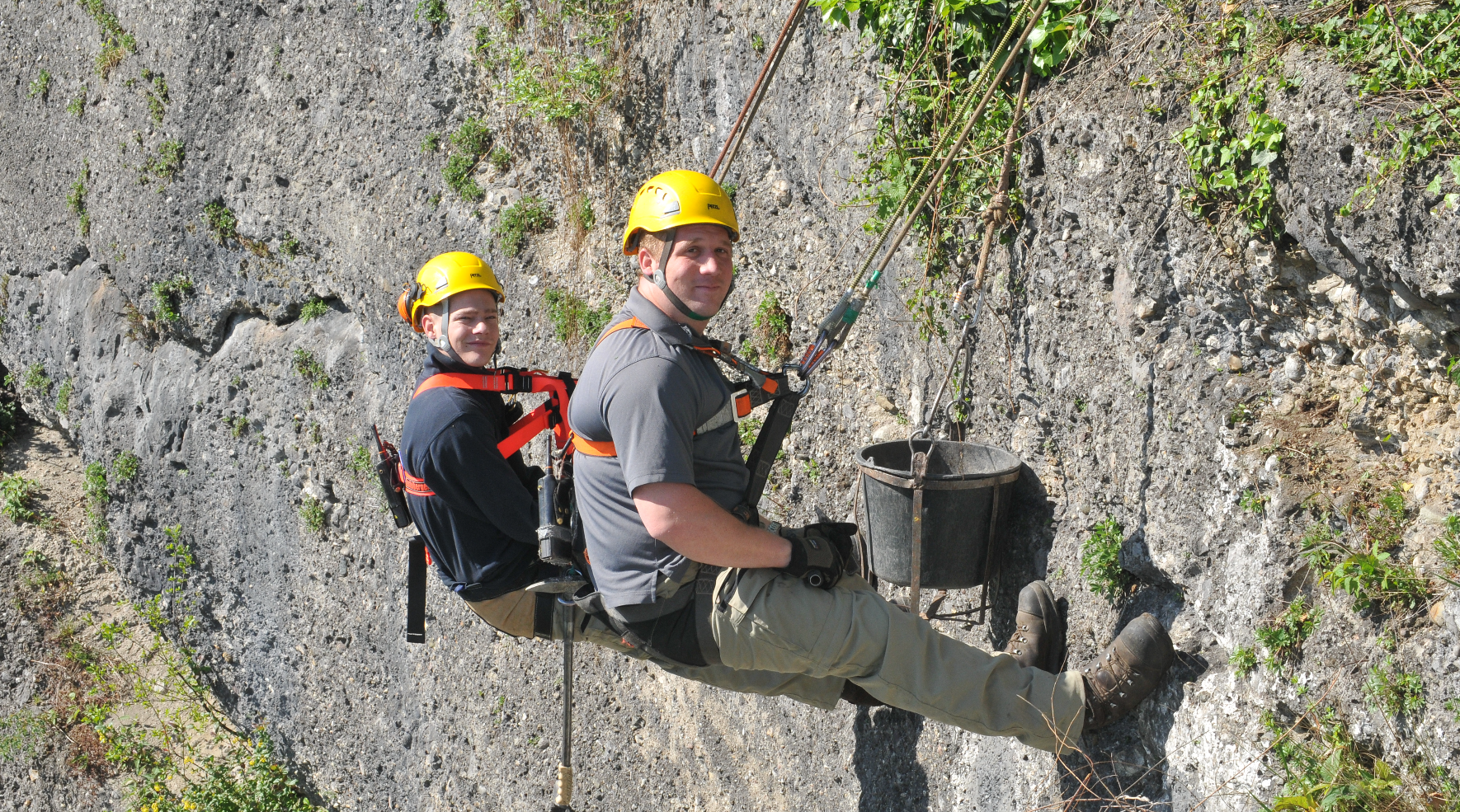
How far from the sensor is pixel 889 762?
4527mm

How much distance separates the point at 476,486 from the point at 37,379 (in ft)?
35.1

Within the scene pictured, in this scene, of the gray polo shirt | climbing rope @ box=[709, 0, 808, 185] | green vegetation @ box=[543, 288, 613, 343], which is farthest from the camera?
green vegetation @ box=[543, 288, 613, 343]

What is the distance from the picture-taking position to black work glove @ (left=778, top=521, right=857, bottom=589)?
3.13m

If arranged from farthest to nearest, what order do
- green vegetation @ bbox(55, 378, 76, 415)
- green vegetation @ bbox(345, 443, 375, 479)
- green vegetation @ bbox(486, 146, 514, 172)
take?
green vegetation @ bbox(55, 378, 76, 415) → green vegetation @ bbox(345, 443, 375, 479) → green vegetation @ bbox(486, 146, 514, 172)

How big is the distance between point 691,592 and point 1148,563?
4.82ft

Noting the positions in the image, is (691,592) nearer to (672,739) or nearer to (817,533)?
(817,533)

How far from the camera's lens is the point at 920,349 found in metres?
4.27

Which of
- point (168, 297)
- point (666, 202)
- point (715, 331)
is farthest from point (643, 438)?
point (168, 297)

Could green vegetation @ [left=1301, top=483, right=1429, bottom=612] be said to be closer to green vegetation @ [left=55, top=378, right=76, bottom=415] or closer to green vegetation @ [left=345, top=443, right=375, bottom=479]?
green vegetation @ [left=345, top=443, right=375, bottom=479]

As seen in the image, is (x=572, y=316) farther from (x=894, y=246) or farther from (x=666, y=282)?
(x=666, y=282)

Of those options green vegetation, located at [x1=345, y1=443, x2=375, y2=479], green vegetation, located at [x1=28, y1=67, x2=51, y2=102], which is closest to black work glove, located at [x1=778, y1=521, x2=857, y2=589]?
green vegetation, located at [x1=345, y1=443, x2=375, y2=479]

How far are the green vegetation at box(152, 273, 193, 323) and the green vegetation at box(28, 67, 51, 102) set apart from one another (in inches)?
111

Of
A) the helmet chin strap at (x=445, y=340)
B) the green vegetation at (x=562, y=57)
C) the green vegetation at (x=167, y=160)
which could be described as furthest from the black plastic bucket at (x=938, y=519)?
the green vegetation at (x=167, y=160)

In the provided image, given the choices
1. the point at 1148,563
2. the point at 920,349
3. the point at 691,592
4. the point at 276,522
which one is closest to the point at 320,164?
the point at 276,522
